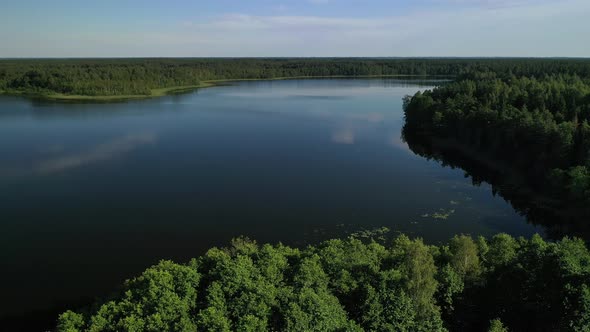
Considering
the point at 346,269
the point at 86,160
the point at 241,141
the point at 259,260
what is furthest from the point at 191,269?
the point at 241,141

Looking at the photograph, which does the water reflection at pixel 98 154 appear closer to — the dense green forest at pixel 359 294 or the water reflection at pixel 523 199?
the dense green forest at pixel 359 294

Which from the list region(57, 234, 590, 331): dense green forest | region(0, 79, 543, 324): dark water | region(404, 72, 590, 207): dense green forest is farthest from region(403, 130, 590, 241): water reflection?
region(57, 234, 590, 331): dense green forest

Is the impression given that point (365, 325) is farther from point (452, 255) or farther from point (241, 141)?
point (241, 141)

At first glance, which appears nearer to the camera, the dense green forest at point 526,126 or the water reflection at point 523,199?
the water reflection at point 523,199

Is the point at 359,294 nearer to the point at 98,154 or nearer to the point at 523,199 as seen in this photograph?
the point at 523,199

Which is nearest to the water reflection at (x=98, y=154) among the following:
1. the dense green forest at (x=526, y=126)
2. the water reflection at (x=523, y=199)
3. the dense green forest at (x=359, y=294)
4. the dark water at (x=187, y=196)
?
the dark water at (x=187, y=196)

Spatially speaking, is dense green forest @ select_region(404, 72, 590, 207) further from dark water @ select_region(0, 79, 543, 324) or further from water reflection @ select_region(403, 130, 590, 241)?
dark water @ select_region(0, 79, 543, 324)

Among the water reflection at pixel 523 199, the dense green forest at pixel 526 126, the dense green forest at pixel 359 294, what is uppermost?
the dense green forest at pixel 526 126
